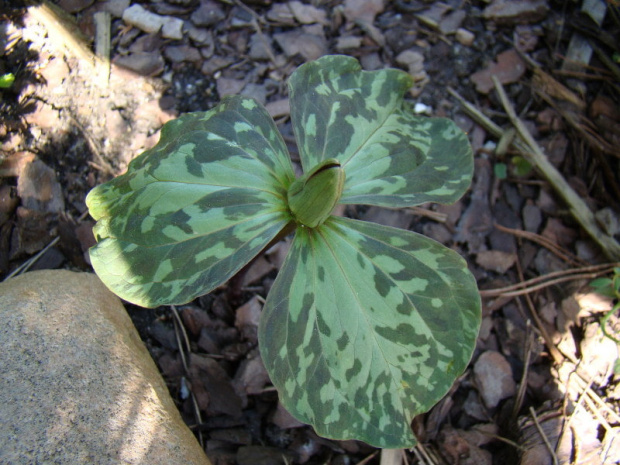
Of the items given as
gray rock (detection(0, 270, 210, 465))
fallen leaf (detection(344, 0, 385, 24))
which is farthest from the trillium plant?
fallen leaf (detection(344, 0, 385, 24))

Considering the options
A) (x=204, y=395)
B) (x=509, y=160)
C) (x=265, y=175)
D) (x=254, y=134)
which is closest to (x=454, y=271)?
(x=265, y=175)

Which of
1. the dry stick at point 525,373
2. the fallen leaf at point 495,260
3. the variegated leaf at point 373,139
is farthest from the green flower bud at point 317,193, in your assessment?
the dry stick at point 525,373

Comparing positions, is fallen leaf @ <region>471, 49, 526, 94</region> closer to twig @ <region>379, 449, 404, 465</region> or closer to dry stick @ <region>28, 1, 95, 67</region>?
twig @ <region>379, 449, 404, 465</region>

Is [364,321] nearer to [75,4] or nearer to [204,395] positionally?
[204,395]

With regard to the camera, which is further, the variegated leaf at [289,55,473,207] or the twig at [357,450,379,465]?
the twig at [357,450,379,465]

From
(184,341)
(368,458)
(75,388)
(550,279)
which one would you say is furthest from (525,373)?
(75,388)

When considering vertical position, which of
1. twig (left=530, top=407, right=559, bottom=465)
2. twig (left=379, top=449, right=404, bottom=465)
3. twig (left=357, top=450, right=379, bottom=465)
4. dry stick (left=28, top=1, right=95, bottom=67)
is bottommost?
twig (left=530, top=407, right=559, bottom=465)
